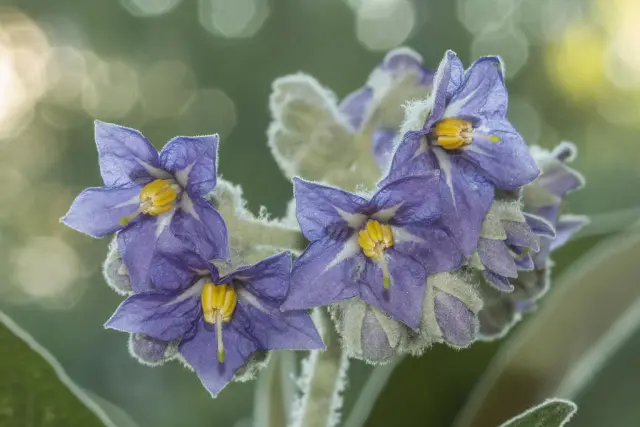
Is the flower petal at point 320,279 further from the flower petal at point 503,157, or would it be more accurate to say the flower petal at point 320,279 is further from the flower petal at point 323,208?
the flower petal at point 503,157

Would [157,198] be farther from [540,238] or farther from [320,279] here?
[540,238]

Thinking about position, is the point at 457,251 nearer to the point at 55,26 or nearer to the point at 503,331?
the point at 503,331

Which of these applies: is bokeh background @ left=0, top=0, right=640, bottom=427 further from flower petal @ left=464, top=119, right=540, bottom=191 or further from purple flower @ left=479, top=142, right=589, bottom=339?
flower petal @ left=464, top=119, right=540, bottom=191

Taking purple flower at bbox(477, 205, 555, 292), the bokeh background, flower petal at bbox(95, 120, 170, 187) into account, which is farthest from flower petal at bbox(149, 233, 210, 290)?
the bokeh background

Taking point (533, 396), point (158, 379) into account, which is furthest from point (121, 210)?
point (158, 379)

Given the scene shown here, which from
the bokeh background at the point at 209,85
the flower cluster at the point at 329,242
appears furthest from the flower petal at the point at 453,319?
the bokeh background at the point at 209,85

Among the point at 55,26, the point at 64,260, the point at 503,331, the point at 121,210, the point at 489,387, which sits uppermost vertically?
the point at 121,210

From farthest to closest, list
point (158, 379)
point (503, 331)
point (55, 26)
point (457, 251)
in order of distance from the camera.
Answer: point (55, 26), point (158, 379), point (503, 331), point (457, 251)
